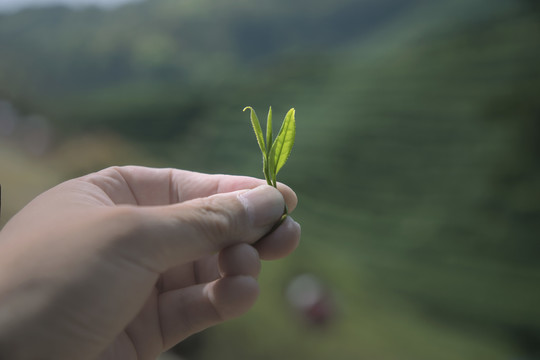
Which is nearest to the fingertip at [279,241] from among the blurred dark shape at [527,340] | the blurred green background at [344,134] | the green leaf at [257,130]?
the green leaf at [257,130]

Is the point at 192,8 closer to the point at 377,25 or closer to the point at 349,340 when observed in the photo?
the point at 377,25

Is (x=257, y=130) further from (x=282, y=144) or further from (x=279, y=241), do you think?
(x=279, y=241)

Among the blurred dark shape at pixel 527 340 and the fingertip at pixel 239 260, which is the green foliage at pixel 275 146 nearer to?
the fingertip at pixel 239 260

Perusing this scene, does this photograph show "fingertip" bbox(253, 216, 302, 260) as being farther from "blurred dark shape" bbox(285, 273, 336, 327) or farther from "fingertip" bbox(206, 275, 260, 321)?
"blurred dark shape" bbox(285, 273, 336, 327)

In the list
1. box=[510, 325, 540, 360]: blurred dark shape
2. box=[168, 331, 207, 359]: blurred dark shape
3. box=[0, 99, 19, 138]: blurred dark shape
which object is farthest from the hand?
box=[0, 99, 19, 138]: blurred dark shape

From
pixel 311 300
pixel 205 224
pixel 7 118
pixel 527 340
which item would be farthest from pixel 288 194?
pixel 7 118

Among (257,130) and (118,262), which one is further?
(257,130)
